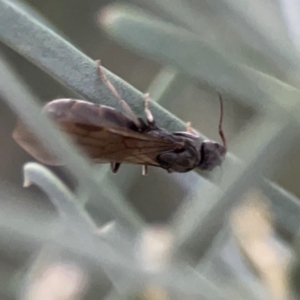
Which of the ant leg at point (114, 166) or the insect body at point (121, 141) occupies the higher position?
the insect body at point (121, 141)

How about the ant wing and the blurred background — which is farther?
the ant wing

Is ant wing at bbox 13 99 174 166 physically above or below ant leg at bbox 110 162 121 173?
above

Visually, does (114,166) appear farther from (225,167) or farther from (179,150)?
(225,167)

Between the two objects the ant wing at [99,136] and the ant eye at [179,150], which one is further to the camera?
the ant eye at [179,150]

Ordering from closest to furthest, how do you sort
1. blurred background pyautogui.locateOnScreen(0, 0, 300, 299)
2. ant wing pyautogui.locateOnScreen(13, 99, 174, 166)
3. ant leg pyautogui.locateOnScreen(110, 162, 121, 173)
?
blurred background pyautogui.locateOnScreen(0, 0, 300, 299) < ant wing pyautogui.locateOnScreen(13, 99, 174, 166) < ant leg pyautogui.locateOnScreen(110, 162, 121, 173)

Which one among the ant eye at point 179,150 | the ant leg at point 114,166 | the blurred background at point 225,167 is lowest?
the ant leg at point 114,166

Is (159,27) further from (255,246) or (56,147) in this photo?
(255,246)

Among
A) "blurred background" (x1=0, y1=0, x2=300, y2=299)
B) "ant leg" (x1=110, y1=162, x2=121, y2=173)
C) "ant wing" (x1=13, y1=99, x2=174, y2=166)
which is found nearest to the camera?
"blurred background" (x1=0, y1=0, x2=300, y2=299)

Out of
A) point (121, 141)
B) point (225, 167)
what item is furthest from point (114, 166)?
point (225, 167)
